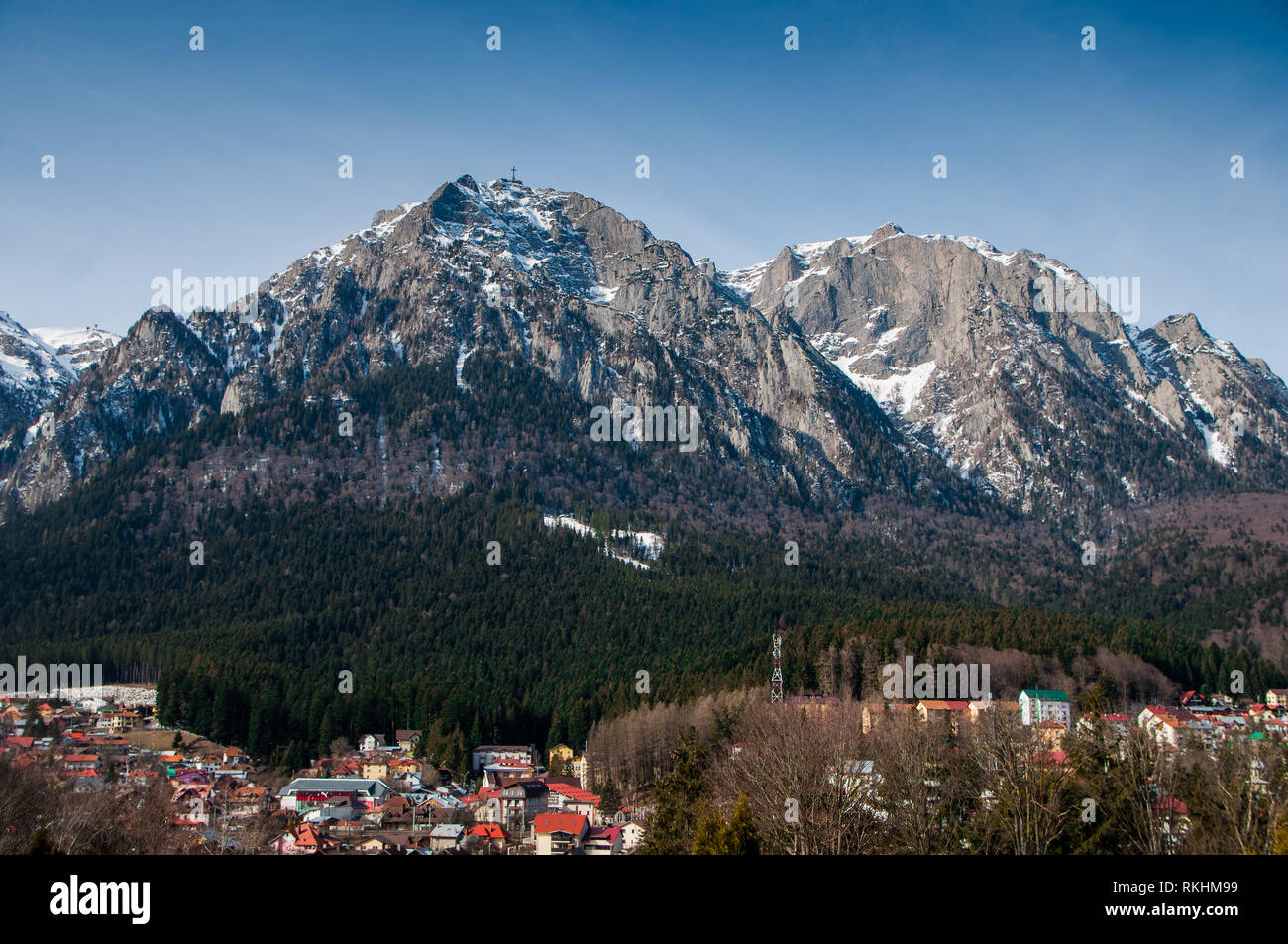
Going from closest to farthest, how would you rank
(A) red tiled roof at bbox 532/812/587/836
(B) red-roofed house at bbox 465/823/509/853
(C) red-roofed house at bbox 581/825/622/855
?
(C) red-roofed house at bbox 581/825/622/855, (A) red tiled roof at bbox 532/812/587/836, (B) red-roofed house at bbox 465/823/509/853

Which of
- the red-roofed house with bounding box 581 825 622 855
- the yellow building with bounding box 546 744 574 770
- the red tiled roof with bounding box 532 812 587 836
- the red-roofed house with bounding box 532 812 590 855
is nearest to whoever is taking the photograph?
the red-roofed house with bounding box 532 812 590 855

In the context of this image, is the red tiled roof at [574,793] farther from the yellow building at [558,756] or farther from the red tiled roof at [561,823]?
the yellow building at [558,756]

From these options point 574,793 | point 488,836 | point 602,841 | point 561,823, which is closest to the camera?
point 602,841

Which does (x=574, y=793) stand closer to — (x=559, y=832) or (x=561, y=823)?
(x=561, y=823)

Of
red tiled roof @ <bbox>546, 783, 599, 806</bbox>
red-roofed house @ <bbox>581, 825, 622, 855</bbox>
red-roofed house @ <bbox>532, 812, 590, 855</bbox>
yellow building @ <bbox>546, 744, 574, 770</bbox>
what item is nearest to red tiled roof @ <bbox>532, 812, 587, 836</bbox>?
red-roofed house @ <bbox>532, 812, 590, 855</bbox>

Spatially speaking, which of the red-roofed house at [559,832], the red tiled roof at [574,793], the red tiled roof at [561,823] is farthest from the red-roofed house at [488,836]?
the red tiled roof at [574,793]

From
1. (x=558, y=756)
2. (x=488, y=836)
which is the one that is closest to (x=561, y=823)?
(x=488, y=836)

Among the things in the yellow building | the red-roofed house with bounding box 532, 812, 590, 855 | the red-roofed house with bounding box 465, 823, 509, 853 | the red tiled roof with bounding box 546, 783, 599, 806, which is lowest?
the yellow building

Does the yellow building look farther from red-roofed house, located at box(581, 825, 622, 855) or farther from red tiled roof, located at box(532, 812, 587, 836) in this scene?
red tiled roof, located at box(532, 812, 587, 836)

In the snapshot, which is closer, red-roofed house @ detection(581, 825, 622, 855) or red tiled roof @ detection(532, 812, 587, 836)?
red-roofed house @ detection(581, 825, 622, 855)
